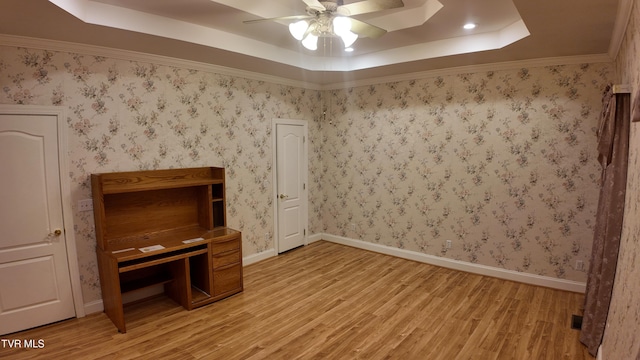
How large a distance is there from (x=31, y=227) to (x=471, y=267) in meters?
5.05

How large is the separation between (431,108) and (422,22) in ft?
5.02

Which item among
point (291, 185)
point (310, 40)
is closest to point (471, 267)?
point (291, 185)

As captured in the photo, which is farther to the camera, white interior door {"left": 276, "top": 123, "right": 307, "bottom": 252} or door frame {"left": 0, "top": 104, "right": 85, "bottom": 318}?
white interior door {"left": 276, "top": 123, "right": 307, "bottom": 252}

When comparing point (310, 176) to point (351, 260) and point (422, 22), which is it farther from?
point (422, 22)

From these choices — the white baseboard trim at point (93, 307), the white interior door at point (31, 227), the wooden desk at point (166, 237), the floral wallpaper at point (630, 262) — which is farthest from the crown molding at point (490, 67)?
the white baseboard trim at point (93, 307)

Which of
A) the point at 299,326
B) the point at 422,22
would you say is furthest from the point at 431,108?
the point at 299,326

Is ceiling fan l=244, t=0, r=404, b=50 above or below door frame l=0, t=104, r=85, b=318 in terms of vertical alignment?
above

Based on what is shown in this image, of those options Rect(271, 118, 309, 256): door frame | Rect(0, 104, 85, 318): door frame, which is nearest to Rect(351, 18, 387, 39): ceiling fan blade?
Rect(271, 118, 309, 256): door frame

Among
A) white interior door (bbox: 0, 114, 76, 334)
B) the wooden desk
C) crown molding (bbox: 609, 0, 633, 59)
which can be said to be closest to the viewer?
crown molding (bbox: 609, 0, 633, 59)

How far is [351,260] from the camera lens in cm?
499

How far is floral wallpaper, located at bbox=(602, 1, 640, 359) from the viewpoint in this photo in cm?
165

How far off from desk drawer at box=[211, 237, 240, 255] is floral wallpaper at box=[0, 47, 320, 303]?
76 cm

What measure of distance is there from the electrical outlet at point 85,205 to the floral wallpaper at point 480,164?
361 centimetres

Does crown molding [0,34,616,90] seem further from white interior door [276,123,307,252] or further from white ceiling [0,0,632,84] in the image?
white interior door [276,123,307,252]
